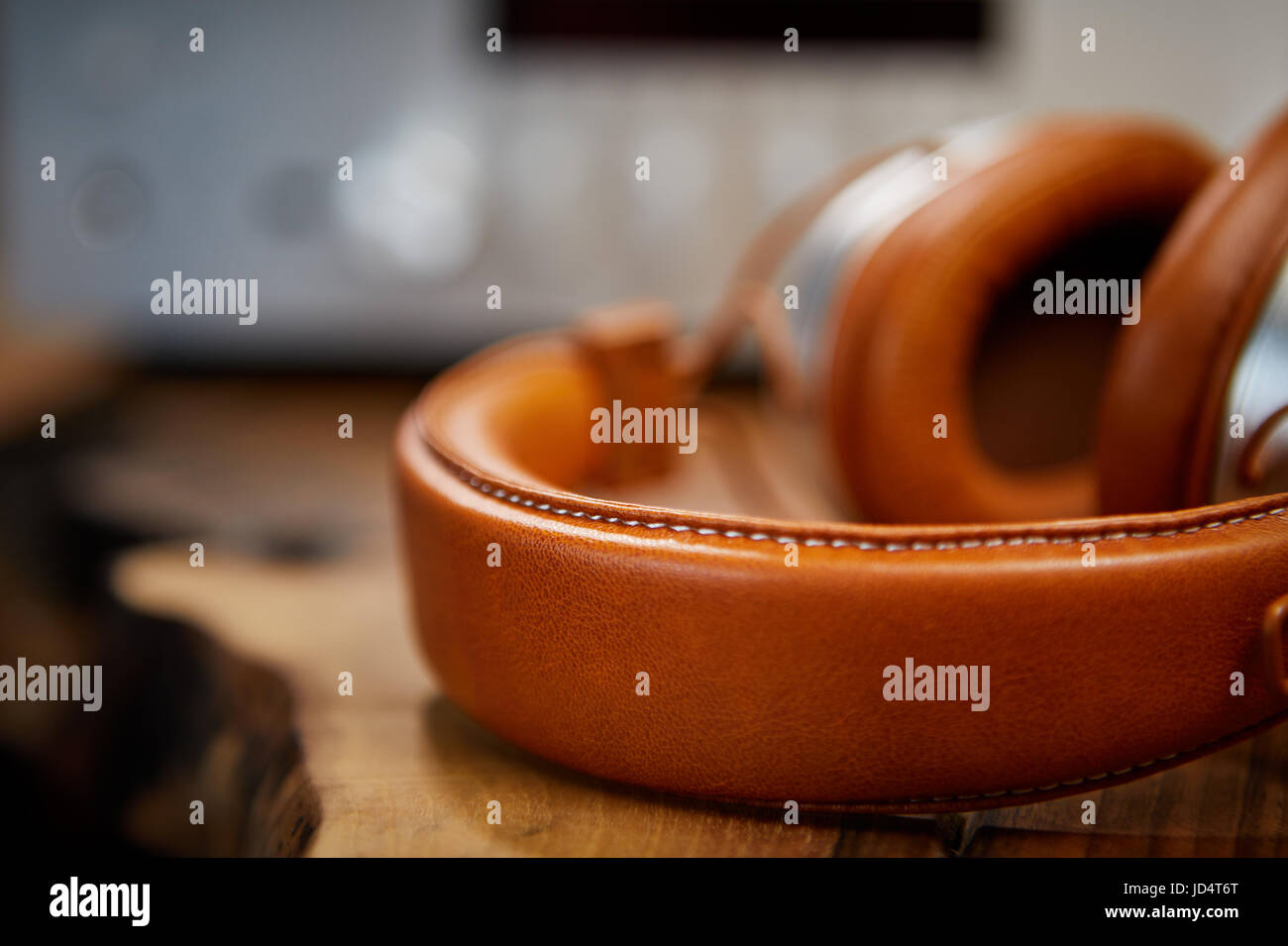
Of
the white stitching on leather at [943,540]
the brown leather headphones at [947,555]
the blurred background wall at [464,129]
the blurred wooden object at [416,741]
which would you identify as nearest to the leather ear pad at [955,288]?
the brown leather headphones at [947,555]

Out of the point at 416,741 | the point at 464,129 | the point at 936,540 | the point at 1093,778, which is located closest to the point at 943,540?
the point at 936,540

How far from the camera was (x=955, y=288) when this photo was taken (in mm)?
666

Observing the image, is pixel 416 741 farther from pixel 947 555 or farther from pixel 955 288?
pixel 955 288

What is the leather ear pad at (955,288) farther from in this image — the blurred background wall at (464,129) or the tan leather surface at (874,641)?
the blurred background wall at (464,129)

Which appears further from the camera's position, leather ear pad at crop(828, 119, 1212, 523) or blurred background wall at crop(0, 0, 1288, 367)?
blurred background wall at crop(0, 0, 1288, 367)

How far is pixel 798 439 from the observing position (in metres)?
0.82

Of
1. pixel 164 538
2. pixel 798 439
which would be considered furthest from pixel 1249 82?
pixel 164 538

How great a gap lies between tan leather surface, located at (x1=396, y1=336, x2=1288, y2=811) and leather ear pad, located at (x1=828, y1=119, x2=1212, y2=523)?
26 cm

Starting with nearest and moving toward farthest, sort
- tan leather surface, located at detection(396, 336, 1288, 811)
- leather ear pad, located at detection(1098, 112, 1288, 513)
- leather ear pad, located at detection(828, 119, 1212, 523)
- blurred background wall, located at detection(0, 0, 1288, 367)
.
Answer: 1. tan leather surface, located at detection(396, 336, 1288, 811)
2. leather ear pad, located at detection(1098, 112, 1288, 513)
3. leather ear pad, located at detection(828, 119, 1212, 523)
4. blurred background wall, located at detection(0, 0, 1288, 367)

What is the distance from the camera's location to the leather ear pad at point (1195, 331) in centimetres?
51

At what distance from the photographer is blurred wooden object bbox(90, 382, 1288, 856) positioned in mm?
457

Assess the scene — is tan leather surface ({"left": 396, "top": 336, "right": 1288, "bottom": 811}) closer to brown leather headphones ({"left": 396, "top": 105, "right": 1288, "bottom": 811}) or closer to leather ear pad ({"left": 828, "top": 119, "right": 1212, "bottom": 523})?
brown leather headphones ({"left": 396, "top": 105, "right": 1288, "bottom": 811})

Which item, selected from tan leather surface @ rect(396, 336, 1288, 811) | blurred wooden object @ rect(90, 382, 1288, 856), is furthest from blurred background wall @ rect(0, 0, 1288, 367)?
tan leather surface @ rect(396, 336, 1288, 811)
